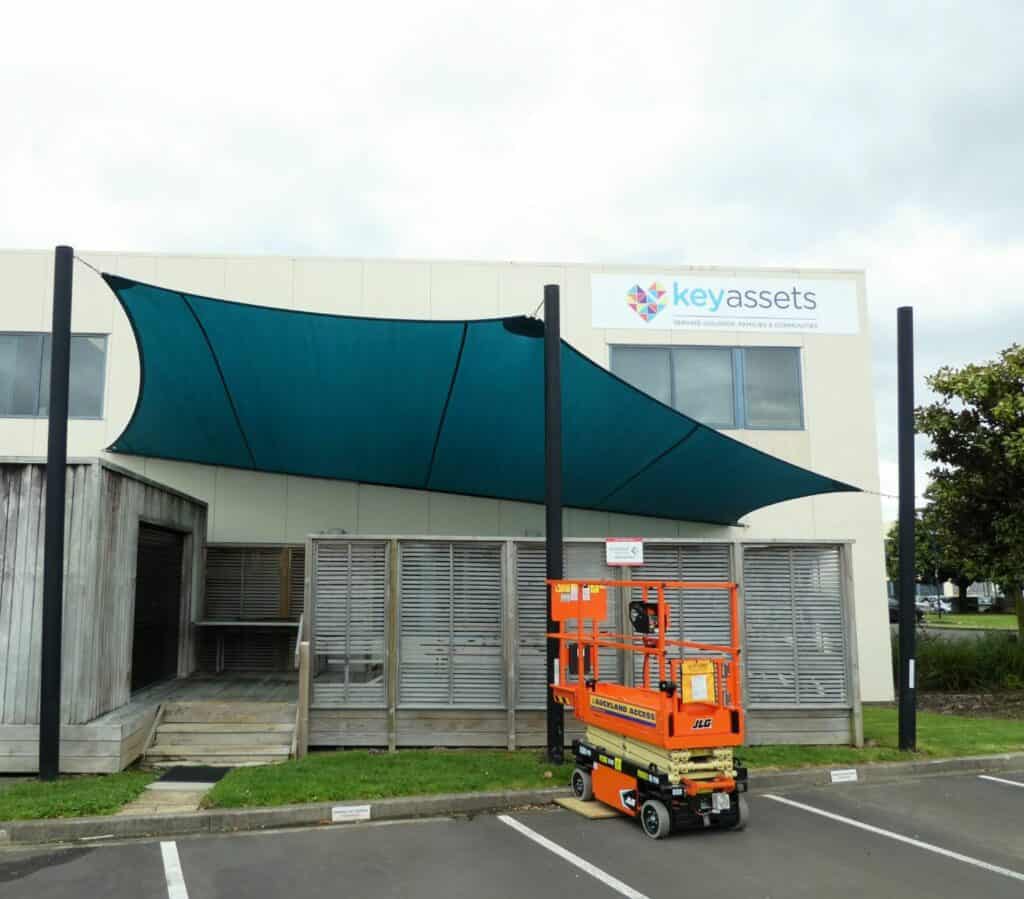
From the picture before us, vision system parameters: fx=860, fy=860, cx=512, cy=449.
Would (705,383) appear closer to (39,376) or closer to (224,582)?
(224,582)

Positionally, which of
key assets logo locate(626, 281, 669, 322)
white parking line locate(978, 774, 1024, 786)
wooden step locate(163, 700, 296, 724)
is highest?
key assets logo locate(626, 281, 669, 322)

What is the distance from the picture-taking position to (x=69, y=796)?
22.4 feet

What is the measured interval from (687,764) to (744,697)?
3555 millimetres

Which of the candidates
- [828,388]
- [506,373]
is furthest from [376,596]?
[828,388]

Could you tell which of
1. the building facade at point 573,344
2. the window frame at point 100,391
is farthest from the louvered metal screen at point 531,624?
the window frame at point 100,391

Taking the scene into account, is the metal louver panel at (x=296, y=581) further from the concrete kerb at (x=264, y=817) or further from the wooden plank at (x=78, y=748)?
the concrete kerb at (x=264, y=817)

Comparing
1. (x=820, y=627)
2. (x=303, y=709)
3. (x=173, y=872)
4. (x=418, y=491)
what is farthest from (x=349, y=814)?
(x=418, y=491)

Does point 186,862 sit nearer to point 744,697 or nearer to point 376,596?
point 376,596

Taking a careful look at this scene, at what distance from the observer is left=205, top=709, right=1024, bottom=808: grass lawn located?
23.2ft

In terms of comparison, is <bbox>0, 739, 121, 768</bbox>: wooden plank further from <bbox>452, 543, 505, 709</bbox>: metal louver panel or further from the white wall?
the white wall

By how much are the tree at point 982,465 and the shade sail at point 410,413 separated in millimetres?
3840

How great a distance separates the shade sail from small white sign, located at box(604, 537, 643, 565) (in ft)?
4.15

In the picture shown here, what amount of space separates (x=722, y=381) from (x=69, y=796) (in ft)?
36.1

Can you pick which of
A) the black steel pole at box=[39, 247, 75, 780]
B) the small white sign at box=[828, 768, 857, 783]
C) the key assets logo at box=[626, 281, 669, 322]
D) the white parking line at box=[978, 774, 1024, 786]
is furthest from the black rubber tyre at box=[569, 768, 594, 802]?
the key assets logo at box=[626, 281, 669, 322]
